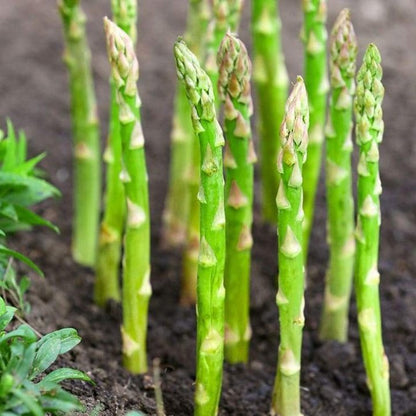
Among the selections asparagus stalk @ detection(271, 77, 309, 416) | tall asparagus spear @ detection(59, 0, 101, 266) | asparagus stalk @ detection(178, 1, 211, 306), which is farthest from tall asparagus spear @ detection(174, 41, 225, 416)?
tall asparagus spear @ detection(59, 0, 101, 266)

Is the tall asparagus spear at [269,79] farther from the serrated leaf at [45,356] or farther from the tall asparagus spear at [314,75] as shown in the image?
the serrated leaf at [45,356]

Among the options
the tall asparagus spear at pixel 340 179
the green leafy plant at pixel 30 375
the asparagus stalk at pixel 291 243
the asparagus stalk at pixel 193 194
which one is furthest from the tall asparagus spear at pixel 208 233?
the asparagus stalk at pixel 193 194

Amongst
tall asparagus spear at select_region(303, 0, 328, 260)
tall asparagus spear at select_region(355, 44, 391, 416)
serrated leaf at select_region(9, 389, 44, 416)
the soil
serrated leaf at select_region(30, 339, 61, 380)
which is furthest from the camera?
tall asparagus spear at select_region(303, 0, 328, 260)

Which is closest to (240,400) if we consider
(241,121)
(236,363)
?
(236,363)

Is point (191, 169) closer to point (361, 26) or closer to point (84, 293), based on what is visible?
point (84, 293)

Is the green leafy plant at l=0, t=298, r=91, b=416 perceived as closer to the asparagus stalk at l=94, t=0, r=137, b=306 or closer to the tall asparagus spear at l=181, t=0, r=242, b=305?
the asparagus stalk at l=94, t=0, r=137, b=306

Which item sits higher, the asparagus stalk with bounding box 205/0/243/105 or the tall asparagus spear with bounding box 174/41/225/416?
the asparagus stalk with bounding box 205/0/243/105
